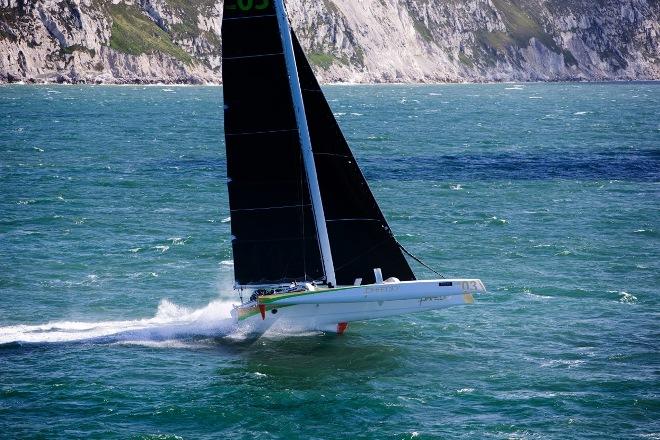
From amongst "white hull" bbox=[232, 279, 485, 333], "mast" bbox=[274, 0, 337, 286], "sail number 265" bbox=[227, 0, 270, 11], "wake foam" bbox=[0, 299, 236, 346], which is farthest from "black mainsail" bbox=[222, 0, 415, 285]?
"wake foam" bbox=[0, 299, 236, 346]

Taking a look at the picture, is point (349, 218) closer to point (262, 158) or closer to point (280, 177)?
point (280, 177)

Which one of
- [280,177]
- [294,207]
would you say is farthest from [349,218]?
[280,177]

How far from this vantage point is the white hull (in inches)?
1289

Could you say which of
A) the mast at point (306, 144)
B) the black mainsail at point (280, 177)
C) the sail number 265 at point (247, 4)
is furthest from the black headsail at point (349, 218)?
the sail number 265 at point (247, 4)

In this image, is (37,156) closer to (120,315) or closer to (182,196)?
(182,196)

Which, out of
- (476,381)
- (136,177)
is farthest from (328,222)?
(136,177)

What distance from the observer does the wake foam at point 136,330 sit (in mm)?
35156

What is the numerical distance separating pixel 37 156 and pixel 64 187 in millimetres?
19903

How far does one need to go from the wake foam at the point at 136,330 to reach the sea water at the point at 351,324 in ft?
0.34

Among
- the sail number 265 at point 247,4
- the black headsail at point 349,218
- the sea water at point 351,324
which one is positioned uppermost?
the sail number 265 at point 247,4

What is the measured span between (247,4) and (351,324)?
12.7 m

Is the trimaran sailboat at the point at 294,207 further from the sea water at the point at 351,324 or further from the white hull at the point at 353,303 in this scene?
the sea water at the point at 351,324

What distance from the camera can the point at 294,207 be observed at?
33.7 meters

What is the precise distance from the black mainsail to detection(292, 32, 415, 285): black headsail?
0.11ft
